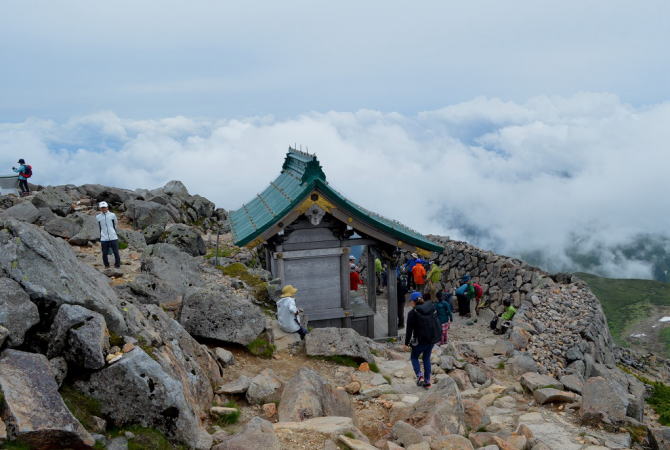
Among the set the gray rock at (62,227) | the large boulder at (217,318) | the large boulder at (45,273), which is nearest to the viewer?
the large boulder at (45,273)

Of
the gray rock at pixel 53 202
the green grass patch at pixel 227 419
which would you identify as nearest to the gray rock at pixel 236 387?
the green grass patch at pixel 227 419

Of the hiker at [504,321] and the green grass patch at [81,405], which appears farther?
the hiker at [504,321]

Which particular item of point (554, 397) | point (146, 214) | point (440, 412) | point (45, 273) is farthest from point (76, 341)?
point (146, 214)

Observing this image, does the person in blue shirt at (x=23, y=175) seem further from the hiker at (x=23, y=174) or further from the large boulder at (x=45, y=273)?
the large boulder at (x=45, y=273)

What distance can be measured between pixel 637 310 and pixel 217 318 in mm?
56927

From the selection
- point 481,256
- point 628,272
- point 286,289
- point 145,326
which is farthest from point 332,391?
point 628,272

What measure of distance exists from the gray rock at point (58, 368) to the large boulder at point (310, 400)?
10.4 ft

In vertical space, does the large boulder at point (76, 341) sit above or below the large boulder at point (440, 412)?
above

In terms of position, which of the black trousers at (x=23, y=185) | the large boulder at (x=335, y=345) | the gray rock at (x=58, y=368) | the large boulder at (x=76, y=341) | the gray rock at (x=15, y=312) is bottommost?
the large boulder at (x=335, y=345)

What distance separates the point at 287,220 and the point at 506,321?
9797 mm

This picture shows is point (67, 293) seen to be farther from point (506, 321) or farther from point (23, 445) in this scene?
point (506, 321)

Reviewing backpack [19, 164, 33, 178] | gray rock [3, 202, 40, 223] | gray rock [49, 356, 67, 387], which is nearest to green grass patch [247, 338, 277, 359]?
gray rock [49, 356, 67, 387]

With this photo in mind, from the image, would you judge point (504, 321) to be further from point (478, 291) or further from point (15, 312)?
point (15, 312)

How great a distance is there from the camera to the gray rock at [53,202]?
2297 cm
